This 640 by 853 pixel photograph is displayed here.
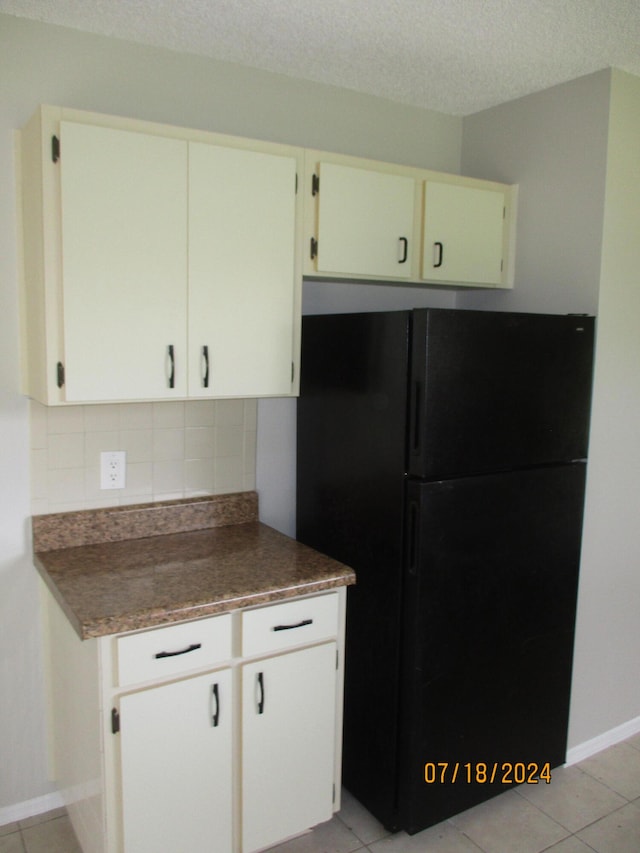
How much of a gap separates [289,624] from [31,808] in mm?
1124

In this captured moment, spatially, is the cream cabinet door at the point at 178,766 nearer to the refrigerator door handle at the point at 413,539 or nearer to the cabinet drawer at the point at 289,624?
the cabinet drawer at the point at 289,624

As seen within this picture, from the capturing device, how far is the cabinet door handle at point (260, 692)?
6.17ft

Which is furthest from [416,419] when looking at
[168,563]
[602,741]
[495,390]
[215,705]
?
[602,741]

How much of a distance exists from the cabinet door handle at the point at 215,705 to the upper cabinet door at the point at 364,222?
1255 millimetres

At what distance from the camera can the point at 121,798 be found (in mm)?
1716

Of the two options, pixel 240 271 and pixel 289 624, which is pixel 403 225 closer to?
pixel 240 271

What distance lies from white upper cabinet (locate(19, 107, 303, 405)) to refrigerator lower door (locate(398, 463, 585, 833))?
2.30ft

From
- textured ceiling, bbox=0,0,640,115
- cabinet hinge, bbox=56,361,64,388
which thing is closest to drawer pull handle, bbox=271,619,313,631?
cabinet hinge, bbox=56,361,64,388

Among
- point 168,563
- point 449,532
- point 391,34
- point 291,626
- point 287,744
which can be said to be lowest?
point 287,744

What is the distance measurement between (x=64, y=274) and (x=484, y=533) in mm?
1394

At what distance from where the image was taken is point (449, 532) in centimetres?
205

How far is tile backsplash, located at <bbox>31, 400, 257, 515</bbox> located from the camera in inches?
84.7

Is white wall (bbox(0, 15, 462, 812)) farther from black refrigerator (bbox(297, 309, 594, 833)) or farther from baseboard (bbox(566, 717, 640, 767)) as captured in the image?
baseboard (bbox(566, 717, 640, 767))

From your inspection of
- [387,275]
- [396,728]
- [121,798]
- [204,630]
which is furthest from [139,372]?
[396,728]
